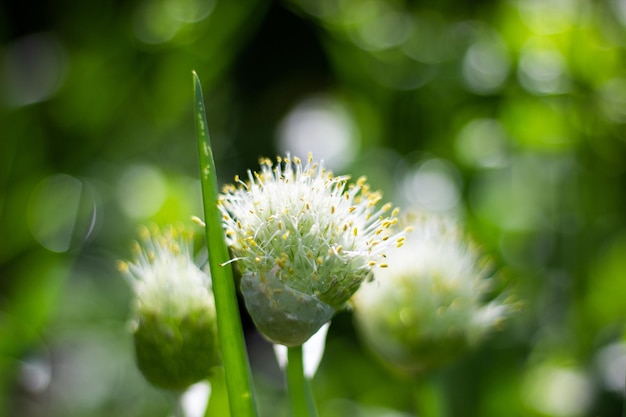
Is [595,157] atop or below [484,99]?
below

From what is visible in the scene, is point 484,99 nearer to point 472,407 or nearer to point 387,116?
point 387,116

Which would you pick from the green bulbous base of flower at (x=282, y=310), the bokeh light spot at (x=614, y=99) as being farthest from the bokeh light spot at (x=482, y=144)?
the green bulbous base of flower at (x=282, y=310)

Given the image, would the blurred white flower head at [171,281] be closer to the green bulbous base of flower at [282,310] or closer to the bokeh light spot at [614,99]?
the green bulbous base of flower at [282,310]

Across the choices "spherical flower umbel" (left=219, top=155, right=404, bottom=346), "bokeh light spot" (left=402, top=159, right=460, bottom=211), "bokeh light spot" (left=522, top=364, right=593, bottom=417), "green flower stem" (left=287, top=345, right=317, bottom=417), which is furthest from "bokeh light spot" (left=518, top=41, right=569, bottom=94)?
"green flower stem" (left=287, top=345, right=317, bottom=417)

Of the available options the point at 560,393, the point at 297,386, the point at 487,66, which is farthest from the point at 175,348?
the point at 487,66

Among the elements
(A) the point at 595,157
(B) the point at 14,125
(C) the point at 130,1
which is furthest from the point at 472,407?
(C) the point at 130,1

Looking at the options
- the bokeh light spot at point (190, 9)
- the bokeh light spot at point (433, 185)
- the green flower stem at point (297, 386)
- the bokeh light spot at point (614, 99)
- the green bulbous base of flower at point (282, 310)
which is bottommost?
the green flower stem at point (297, 386)
